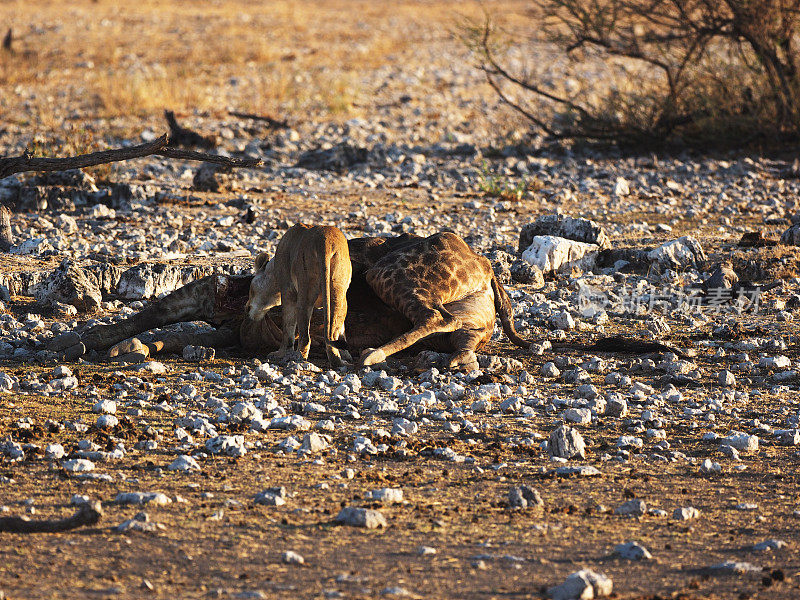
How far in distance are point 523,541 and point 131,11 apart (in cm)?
4325

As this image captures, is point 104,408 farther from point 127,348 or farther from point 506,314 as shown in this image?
point 506,314

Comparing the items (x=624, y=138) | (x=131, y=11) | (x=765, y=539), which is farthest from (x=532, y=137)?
(x=131, y=11)

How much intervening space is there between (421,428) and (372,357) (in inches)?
49.4

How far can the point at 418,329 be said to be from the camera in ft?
25.1

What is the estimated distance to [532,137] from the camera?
65.7 feet

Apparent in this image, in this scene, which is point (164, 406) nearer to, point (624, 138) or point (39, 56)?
point (624, 138)

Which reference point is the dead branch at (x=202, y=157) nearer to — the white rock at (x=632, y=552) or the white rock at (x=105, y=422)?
the white rock at (x=105, y=422)

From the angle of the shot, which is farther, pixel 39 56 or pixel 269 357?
pixel 39 56

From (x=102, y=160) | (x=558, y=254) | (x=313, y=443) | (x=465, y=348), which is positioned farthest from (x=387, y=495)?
(x=558, y=254)

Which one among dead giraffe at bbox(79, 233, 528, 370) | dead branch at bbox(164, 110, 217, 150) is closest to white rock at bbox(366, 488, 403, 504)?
dead giraffe at bbox(79, 233, 528, 370)

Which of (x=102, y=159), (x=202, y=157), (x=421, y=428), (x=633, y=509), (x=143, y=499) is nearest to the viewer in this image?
(x=143, y=499)

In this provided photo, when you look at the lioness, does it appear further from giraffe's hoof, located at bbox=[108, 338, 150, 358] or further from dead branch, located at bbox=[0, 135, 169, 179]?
dead branch, located at bbox=[0, 135, 169, 179]

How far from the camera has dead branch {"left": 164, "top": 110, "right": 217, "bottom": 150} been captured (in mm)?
18312

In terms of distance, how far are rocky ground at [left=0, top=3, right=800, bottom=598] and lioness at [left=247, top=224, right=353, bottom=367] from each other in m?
0.29
